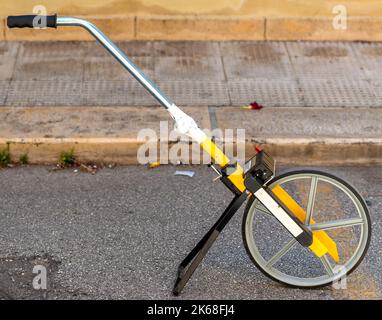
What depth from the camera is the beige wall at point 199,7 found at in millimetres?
8953

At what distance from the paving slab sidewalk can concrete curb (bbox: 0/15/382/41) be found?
3.4 inches

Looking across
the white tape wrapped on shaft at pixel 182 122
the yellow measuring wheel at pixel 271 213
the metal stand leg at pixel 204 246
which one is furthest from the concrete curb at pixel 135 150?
the white tape wrapped on shaft at pixel 182 122

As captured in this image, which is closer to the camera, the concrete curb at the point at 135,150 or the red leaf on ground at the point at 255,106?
the concrete curb at the point at 135,150

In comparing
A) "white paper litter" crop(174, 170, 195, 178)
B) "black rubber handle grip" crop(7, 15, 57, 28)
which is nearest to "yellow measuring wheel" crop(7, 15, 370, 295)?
"black rubber handle grip" crop(7, 15, 57, 28)

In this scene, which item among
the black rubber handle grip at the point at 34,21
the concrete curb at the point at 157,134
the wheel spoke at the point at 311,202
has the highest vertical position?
the black rubber handle grip at the point at 34,21

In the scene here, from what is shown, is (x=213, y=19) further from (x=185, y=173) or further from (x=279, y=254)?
(x=279, y=254)

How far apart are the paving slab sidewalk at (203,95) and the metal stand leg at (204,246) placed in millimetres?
1965

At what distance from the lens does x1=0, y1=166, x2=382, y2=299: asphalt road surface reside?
18.5 feet

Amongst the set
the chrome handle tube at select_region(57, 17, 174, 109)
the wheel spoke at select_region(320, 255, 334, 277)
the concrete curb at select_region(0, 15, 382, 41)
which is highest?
the chrome handle tube at select_region(57, 17, 174, 109)

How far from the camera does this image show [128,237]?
20.5ft

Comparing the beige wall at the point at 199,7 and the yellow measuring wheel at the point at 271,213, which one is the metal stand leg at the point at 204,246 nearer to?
the yellow measuring wheel at the point at 271,213

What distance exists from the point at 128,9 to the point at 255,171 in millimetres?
4162

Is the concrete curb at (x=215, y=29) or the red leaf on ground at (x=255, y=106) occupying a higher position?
the concrete curb at (x=215, y=29)

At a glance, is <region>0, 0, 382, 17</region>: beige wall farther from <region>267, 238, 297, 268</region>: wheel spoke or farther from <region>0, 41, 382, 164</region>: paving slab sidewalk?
<region>267, 238, 297, 268</region>: wheel spoke
